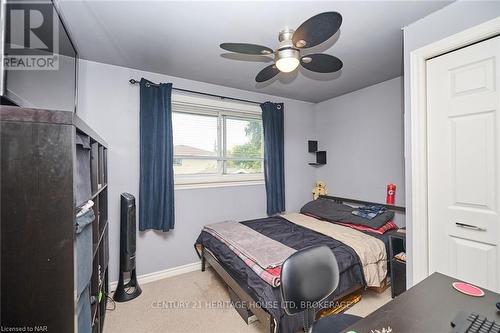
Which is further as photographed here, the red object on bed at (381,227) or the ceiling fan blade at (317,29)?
the red object on bed at (381,227)

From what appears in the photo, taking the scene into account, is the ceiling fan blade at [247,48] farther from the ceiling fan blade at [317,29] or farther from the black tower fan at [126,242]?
the black tower fan at [126,242]

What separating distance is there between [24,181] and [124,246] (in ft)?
5.45

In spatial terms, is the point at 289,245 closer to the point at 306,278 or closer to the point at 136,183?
the point at 306,278

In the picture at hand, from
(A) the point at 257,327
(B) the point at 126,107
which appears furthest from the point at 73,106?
(A) the point at 257,327

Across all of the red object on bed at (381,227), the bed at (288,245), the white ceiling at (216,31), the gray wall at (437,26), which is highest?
the white ceiling at (216,31)

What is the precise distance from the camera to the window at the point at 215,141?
306 cm

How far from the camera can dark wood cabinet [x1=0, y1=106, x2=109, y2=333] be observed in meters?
0.85

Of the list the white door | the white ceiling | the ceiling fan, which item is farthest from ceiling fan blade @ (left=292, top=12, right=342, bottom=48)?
the white door

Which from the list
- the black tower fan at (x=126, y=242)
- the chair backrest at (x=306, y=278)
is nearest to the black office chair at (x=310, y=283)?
the chair backrest at (x=306, y=278)

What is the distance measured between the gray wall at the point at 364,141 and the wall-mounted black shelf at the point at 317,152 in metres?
0.09

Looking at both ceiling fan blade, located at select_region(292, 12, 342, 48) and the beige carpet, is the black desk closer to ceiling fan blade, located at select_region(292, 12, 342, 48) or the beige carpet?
the beige carpet

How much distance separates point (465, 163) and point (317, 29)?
4.68ft

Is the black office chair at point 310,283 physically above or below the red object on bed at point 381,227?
above

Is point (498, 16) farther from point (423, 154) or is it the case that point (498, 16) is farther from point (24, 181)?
point (24, 181)
